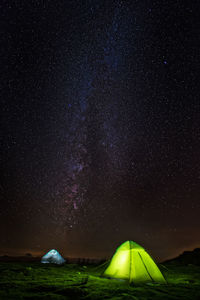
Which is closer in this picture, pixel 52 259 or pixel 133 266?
pixel 133 266

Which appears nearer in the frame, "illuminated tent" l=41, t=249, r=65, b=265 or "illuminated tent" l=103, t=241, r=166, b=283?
"illuminated tent" l=103, t=241, r=166, b=283

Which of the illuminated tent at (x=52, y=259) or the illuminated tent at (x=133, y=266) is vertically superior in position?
the illuminated tent at (x=133, y=266)

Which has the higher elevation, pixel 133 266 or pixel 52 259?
pixel 133 266

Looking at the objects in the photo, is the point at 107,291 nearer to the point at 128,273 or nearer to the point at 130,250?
the point at 128,273

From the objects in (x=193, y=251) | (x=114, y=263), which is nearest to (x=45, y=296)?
(x=114, y=263)

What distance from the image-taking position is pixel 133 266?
743 cm

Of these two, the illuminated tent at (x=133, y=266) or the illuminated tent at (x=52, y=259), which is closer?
the illuminated tent at (x=133, y=266)

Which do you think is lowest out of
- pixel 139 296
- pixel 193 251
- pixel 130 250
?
pixel 193 251

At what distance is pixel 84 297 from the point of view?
16.8 ft

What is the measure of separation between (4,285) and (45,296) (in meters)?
2.04

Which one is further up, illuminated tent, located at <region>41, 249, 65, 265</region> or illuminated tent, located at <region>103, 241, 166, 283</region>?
illuminated tent, located at <region>103, 241, 166, 283</region>

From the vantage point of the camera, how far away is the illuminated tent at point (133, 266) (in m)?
7.30

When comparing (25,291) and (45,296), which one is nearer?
(45,296)

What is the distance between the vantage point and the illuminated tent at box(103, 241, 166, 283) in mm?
7305
